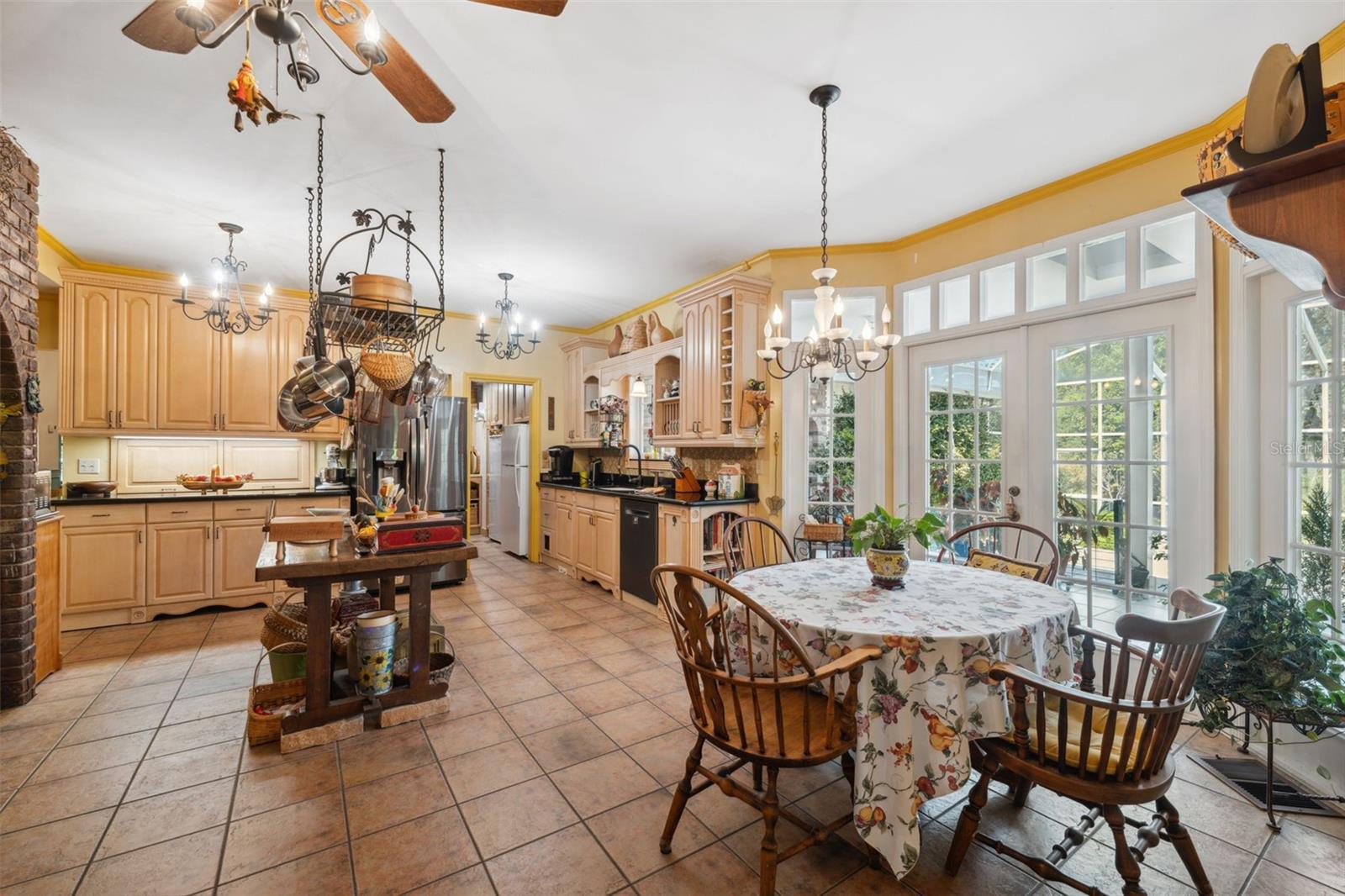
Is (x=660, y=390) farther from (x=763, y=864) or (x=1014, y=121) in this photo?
(x=763, y=864)

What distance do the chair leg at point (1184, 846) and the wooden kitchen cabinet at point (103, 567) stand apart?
5777 millimetres

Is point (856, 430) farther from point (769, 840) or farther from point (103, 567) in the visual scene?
point (103, 567)

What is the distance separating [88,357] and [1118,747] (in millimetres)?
6500

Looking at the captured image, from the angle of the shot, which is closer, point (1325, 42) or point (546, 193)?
point (1325, 42)

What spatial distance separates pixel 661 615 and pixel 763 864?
8.88ft

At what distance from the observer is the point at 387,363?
2.45 m

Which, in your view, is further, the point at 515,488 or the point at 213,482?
the point at 515,488

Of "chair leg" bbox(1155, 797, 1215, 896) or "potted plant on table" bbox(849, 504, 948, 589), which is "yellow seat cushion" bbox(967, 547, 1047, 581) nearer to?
"potted plant on table" bbox(849, 504, 948, 589)

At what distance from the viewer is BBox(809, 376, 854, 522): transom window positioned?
4.06 meters

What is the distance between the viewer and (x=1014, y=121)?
2.57 m

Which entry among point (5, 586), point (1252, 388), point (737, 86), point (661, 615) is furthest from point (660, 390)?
point (5, 586)

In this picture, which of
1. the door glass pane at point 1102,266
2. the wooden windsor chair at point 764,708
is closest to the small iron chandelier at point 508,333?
the wooden windsor chair at point 764,708

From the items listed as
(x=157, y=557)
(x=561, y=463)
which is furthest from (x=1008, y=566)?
(x=157, y=557)

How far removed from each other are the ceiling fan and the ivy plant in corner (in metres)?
2.93
